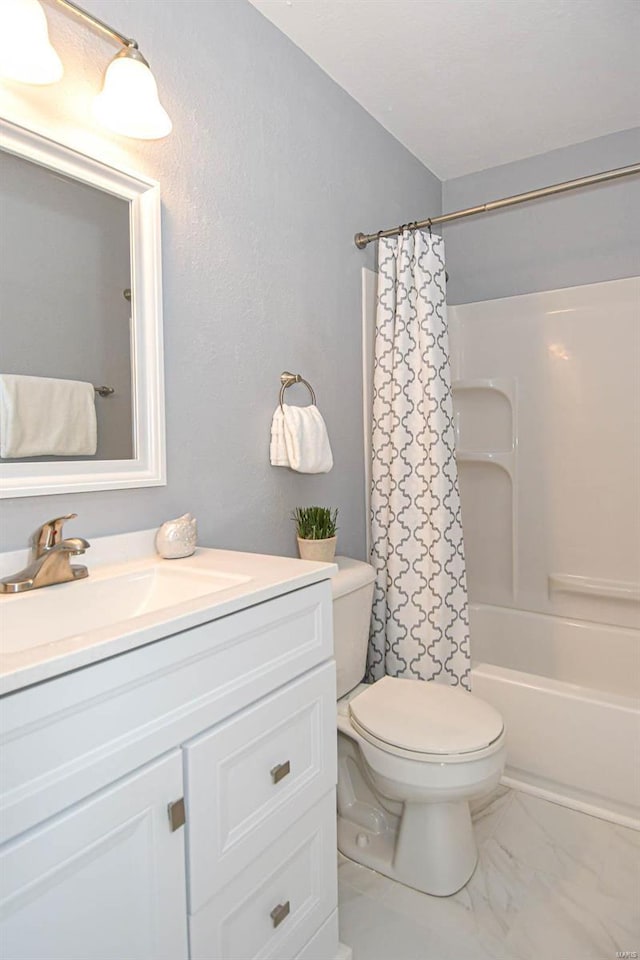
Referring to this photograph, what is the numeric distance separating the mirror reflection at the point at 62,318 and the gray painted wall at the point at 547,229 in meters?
1.88

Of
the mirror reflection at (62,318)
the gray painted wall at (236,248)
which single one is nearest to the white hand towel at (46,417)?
the mirror reflection at (62,318)

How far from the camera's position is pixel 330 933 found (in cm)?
126

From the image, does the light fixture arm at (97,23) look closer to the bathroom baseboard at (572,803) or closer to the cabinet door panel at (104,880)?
the cabinet door panel at (104,880)

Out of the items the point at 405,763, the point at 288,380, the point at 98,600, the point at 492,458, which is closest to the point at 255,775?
the point at 98,600

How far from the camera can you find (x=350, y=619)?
173cm

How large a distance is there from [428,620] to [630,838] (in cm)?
86

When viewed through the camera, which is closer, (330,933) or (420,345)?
(330,933)

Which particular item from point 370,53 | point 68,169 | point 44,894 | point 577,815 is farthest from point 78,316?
point 577,815

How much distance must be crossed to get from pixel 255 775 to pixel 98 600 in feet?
1.44

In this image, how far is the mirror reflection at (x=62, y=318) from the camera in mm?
1123

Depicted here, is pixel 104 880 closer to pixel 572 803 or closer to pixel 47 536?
pixel 47 536

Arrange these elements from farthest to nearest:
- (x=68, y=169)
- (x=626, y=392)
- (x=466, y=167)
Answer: (x=466, y=167)
(x=626, y=392)
(x=68, y=169)

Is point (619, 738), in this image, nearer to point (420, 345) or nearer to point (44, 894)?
point (420, 345)

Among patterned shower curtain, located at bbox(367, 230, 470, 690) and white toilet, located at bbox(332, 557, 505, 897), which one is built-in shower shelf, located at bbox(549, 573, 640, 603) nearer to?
patterned shower curtain, located at bbox(367, 230, 470, 690)
